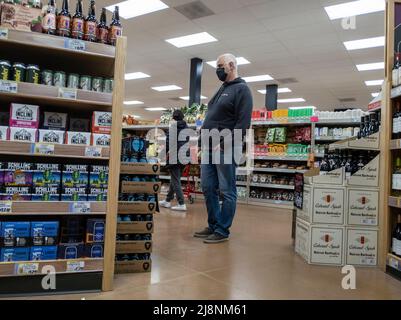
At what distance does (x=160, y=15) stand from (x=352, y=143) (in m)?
5.08

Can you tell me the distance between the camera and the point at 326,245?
2584 mm

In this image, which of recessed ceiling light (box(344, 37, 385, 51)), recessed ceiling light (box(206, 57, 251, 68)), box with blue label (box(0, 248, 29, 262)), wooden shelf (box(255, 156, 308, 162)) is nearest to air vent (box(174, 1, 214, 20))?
recessed ceiling light (box(206, 57, 251, 68))

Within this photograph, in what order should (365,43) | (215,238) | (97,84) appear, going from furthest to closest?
(365,43)
(215,238)
(97,84)

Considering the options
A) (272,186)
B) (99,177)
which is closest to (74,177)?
(99,177)

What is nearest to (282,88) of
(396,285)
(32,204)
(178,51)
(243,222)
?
(178,51)

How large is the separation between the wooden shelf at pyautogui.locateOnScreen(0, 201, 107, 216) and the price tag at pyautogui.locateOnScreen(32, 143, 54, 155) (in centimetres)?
26

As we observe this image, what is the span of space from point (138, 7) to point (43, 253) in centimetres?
561

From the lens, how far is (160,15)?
6.48 metres

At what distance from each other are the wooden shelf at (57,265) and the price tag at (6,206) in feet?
0.85

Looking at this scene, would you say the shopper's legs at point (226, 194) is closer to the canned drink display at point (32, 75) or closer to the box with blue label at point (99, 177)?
the box with blue label at point (99, 177)

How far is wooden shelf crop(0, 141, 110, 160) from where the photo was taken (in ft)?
5.43

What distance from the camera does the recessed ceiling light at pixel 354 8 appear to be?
5594mm

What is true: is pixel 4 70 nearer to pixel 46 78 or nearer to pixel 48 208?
pixel 46 78
